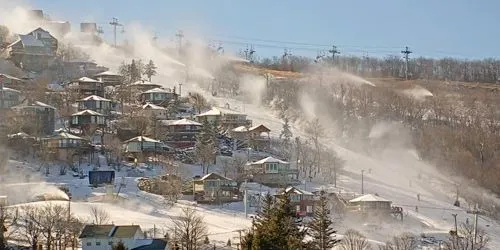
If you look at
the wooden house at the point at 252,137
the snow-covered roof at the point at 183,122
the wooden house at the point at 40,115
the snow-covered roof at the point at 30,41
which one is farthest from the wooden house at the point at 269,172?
the snow-covered roof at the point at 30,41

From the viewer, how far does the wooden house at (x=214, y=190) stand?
43.0 meters

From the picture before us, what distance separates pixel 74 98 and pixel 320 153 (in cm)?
1782

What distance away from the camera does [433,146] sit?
214ft

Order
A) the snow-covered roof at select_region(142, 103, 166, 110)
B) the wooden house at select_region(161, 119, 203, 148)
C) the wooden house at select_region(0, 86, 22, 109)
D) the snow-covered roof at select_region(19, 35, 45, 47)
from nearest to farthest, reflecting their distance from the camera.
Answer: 1. the wooden house at select_region(0, 86, 22, 109)
2. the wooden house at select_region(161, 119, 203, 148)
3. the snow-covered roof at select_region(142, 103, 166, 110)
4. the snow-covered roof at select_region(19, 35, 45, 47)

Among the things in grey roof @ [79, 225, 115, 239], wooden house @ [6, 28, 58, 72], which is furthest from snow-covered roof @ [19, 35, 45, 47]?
grey roof @ [79, 225, 115, 239]

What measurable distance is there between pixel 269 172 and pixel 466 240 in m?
14.3

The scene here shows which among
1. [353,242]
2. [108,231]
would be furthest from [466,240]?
[108,231]

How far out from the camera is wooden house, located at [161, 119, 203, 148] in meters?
54.0

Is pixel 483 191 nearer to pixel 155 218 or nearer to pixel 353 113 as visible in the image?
pixel 353 113

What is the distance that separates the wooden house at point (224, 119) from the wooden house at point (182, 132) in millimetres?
2685

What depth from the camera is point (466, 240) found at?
123ft

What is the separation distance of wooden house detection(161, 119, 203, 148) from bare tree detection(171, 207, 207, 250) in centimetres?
1734

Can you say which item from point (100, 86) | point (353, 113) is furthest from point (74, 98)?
point (353, 113)

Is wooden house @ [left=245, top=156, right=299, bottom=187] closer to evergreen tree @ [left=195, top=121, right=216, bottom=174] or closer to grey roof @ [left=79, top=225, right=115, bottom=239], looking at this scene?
evergreen tree @ [left=195, top=121, right=216, bottom=174]
